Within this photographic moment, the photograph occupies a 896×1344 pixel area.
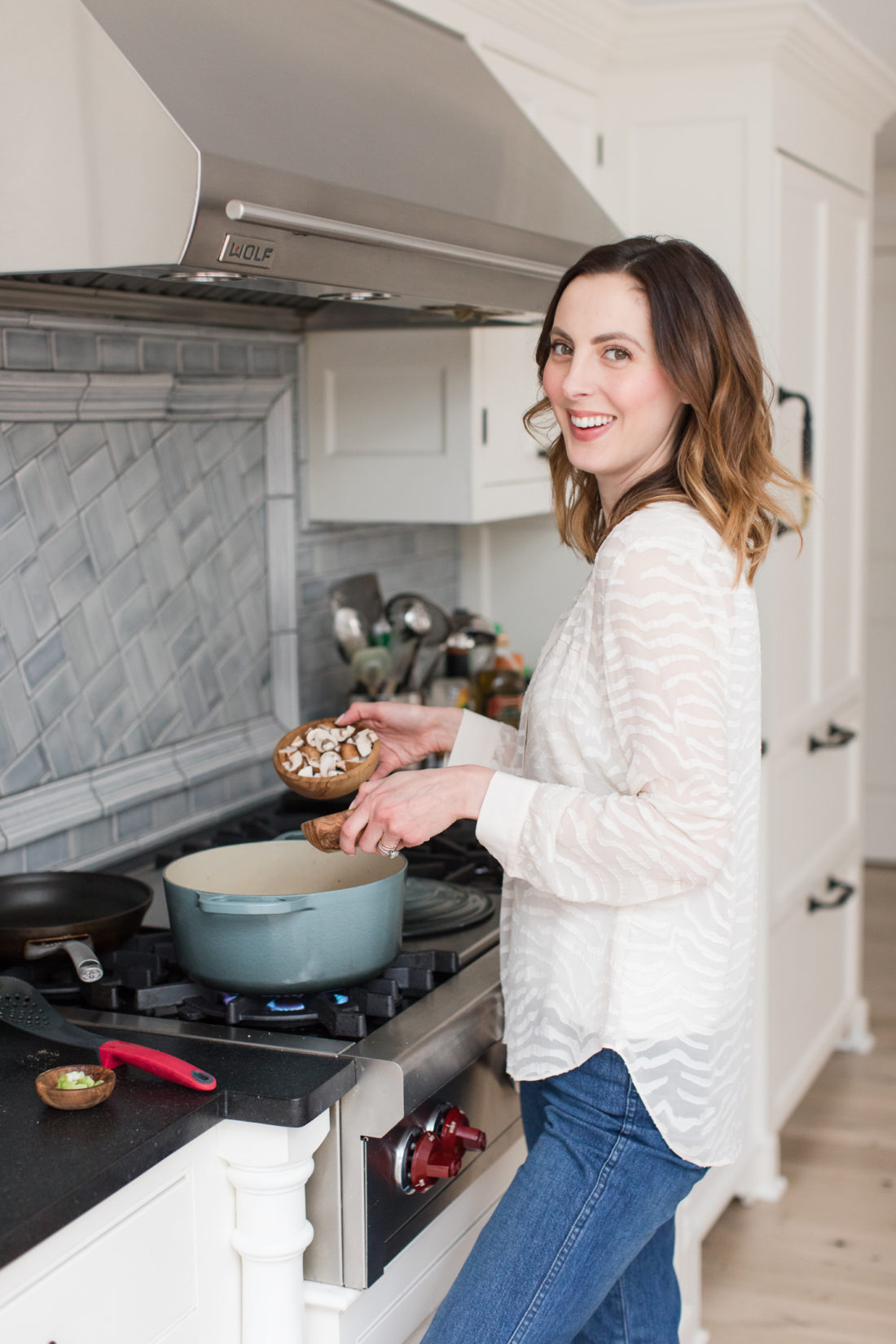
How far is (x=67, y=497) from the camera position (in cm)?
190

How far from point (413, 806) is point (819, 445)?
2.06 metres

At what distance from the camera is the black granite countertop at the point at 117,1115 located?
1076 mm

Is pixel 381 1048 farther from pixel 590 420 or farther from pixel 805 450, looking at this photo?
pixel 805 450

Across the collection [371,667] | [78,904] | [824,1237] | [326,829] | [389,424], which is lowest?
[824,1237]

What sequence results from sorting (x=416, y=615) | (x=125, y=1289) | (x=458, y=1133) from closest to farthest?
(x=125, y=1289) → (x=458, y=1133) → (x=416, y=615)

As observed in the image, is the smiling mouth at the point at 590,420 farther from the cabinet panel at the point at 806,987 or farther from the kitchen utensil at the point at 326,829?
the cabinet panel at the point at 806,987

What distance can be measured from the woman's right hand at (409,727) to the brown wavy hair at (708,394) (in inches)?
15.1

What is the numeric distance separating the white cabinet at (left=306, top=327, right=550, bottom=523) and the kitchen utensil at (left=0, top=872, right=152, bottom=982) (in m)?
0.96

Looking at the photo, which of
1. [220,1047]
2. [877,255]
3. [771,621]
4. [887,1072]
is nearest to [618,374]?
[220,1047]

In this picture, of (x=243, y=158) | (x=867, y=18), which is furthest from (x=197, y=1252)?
(x=867, y=18)

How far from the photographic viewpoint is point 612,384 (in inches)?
53.3

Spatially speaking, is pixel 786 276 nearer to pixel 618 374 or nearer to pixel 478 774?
pixel 618 374

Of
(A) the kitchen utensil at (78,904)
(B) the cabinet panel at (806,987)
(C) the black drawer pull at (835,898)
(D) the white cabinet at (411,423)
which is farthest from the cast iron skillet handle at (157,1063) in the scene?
(C) the black drawer pull at (835,898)

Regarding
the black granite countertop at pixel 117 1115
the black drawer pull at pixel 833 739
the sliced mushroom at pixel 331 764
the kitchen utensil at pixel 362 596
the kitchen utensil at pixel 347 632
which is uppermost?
the kitchen utensil at pixel 362 596
